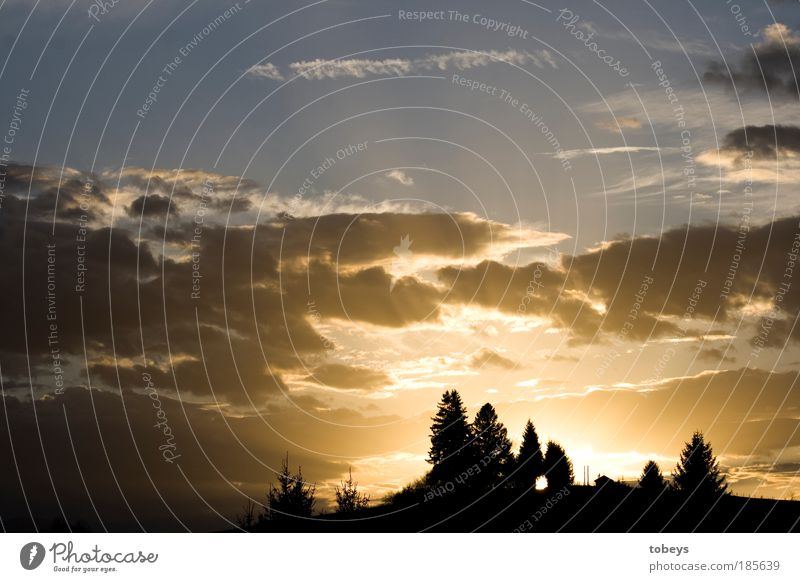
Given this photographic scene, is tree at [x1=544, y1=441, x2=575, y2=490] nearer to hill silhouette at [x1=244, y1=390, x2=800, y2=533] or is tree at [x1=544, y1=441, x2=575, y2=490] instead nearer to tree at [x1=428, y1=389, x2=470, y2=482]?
hill silhouette at [x1=244, y1=390, x2=800, y2=533]

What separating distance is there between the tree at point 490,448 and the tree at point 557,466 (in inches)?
532

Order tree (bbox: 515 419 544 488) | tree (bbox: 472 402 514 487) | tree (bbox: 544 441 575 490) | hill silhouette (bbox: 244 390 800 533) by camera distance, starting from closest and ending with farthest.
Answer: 1. hill silhouette (bbox: 244 390 800 533)
2. tree (bbox: 472 402 514 487)
3. tree (bbox: 515 419 544 488)
4. tree (bbox: 544 441 575 490)

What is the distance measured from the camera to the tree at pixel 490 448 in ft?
384

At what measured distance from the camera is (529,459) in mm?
133500

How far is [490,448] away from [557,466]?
2493cm

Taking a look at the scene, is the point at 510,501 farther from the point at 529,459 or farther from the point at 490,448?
the point at 529,459

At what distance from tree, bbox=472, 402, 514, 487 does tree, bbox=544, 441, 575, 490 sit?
13522mm

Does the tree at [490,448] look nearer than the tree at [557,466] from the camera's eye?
Yes

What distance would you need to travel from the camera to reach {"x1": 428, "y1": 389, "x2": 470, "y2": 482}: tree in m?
117
